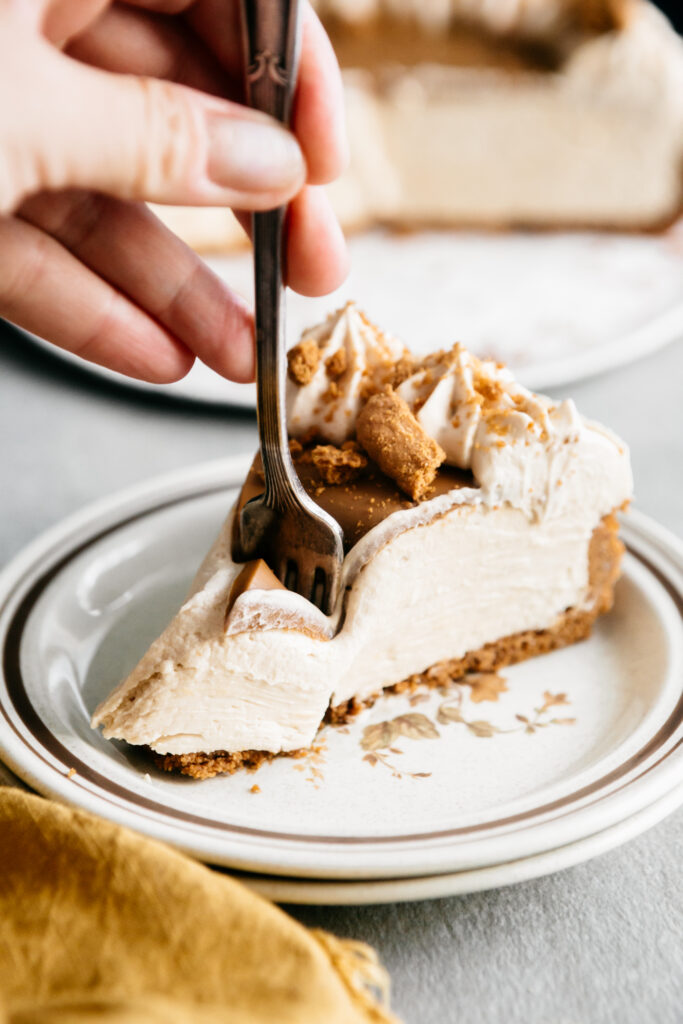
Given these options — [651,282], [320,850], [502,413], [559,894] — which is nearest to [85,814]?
[320,850]

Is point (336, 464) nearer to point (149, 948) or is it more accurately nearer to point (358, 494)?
point (358, 494)

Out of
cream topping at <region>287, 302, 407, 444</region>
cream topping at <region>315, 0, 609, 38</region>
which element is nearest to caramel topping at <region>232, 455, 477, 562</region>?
cream topping at <region>287, 302, 407, 444</region>

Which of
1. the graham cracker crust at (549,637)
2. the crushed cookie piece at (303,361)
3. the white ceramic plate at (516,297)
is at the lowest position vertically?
the white ceramic plate at (516,297)

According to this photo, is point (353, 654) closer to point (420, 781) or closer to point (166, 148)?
point (420, 781)

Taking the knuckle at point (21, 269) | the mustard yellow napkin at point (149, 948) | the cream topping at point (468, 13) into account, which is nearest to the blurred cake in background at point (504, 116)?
the cream topping at point (468, 13)

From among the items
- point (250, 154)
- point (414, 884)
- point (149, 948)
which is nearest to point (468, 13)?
point (250, 154)

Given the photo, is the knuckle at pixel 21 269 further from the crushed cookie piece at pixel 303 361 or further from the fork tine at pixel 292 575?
the fork tine at pixel 292 575

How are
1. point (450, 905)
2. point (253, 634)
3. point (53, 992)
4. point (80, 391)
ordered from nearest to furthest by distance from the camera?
point (53, 992), point (450, 905), point (253, 634), point (80, 391)

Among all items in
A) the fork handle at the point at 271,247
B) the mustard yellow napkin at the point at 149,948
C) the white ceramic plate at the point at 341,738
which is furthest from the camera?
the white ceramic plate at the point at 341,738
